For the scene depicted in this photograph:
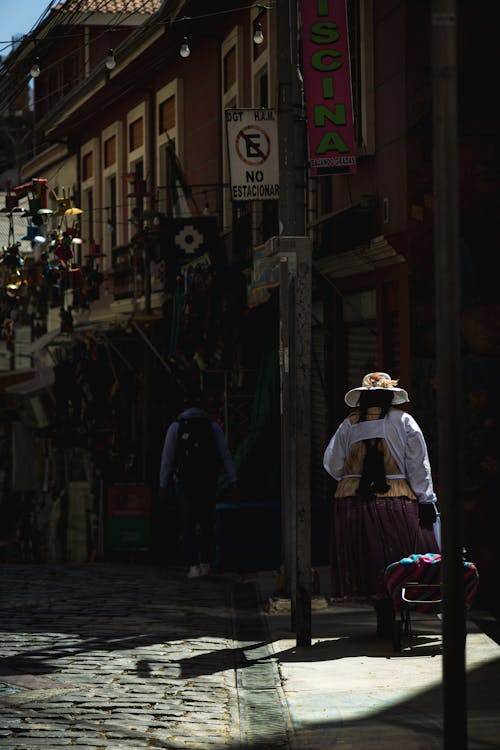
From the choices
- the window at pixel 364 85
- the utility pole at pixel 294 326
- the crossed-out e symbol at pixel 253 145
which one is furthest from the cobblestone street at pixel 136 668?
the window at pixel 364 85

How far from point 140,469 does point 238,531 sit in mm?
8162

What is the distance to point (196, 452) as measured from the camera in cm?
1473

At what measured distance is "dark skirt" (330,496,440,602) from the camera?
9.91 meters

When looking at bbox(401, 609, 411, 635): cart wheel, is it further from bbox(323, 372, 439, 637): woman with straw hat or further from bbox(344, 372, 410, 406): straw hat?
bbox(344, 372, 410, 406): straw hat

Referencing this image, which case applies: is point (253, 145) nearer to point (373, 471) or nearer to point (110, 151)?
point (373, 471)

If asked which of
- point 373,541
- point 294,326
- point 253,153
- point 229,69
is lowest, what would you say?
point 373,541

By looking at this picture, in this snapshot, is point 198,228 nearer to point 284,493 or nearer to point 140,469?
point 140,469

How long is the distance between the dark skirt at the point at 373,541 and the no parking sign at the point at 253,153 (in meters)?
3.70

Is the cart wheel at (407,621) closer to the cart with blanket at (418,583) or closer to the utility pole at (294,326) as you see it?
the cart with blanket at (418,583)

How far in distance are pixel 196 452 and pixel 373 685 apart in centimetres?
653

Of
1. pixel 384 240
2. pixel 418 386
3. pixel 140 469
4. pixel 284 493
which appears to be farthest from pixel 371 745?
pixel 140 469

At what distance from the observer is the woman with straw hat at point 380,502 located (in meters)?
9.91

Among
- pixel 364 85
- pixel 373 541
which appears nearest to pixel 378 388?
pixel 373 541

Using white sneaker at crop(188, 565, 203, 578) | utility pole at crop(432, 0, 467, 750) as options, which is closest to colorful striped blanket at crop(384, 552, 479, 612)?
utility pole at crop(432, 0, 467, 750)
